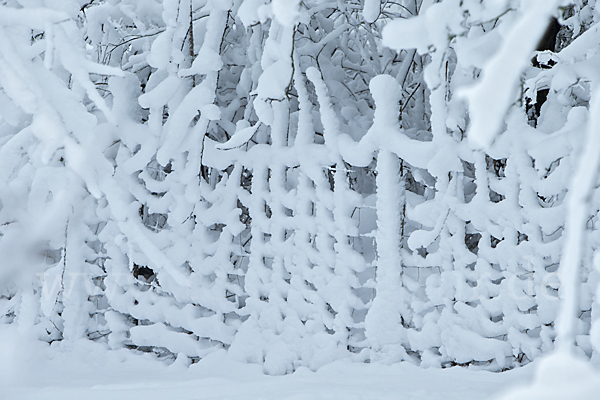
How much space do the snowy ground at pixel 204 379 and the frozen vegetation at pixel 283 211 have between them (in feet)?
0.06

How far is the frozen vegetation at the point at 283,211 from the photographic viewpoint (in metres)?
1.73

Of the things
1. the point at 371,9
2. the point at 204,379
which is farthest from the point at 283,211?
the point at 371,9

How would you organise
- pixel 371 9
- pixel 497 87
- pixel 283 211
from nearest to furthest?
pixel 497 87, pixel 371 9, pixel 283 211

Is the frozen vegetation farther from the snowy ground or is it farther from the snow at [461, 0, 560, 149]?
the snow at [461, 0, 560, 149]

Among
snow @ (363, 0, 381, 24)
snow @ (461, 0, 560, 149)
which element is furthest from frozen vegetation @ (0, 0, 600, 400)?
snow @ (461, 0, 560, 149)

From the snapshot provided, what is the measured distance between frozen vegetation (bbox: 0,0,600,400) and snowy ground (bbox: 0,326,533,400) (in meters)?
0.02

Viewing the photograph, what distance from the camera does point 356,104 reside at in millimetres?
3514

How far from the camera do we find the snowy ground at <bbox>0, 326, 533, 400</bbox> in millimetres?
2068

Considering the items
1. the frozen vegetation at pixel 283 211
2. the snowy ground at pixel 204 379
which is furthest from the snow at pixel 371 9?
the snowy ground at pixel 204 379

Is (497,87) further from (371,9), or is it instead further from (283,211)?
(283,211)

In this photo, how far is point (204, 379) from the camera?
8.34ft

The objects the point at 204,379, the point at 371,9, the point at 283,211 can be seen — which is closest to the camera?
the point at 371,9

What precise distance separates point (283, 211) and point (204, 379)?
0.98 metres

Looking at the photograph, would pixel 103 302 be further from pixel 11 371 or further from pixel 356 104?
pixel 356 104
